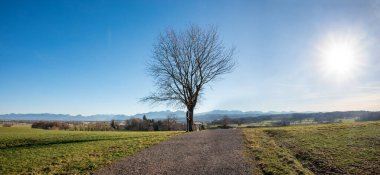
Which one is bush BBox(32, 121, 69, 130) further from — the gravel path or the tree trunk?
the gravel path

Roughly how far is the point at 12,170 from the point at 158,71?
2247 cm

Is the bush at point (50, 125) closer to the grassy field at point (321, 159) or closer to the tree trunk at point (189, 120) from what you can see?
the tree trunk at point (189, 120)

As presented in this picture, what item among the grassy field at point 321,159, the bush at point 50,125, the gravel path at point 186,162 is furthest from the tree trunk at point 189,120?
the bush at point 50,125

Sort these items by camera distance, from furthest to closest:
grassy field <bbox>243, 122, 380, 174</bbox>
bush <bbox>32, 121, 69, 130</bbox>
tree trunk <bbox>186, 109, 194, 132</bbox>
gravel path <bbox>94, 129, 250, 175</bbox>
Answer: bush <bbox>32, 121, 69, 130</bbox> → tree trunk <bbox>186, 109, 194, 132</bbox> → gravel path <bbox>94, 129, 250, 175</bbox> → grassy field <bbox>243, 122, 380, 174</bbox>

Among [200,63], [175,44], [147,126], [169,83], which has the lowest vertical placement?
[147,126]

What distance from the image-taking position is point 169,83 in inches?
1239

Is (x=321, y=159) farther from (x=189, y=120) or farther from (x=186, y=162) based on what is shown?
(x=189, y=120)

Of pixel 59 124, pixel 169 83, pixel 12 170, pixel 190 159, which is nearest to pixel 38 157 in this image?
pixel 12 170

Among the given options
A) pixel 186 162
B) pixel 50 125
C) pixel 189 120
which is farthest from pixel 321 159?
pixel 50 125

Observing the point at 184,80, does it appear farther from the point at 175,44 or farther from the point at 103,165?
the point at 103,165

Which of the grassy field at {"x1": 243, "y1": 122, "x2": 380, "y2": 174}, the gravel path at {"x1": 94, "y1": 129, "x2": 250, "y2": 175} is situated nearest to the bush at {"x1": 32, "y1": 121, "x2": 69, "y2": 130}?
the gravel path at {"x1": 94, "y1": 129, "x2": 250, "y2": 175}

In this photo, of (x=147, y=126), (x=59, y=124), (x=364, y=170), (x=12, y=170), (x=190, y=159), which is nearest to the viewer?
(x=364, y=170)

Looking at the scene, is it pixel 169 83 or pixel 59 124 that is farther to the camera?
pixel 59 124

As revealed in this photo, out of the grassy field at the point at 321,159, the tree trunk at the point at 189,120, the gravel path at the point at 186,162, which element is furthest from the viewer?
the tree trunk at the point at 189,120
